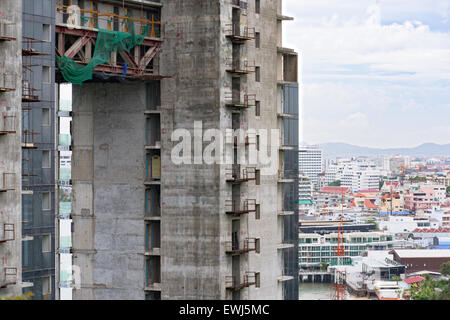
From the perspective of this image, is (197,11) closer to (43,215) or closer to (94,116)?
(94,116)

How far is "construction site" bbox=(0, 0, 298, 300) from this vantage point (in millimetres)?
52750

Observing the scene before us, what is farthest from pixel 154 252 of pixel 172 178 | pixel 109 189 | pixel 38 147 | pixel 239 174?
pixel 38 147

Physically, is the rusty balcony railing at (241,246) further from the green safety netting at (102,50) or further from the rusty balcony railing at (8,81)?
the rusty balcony railing at (8,81)

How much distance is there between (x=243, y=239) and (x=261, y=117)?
768cm

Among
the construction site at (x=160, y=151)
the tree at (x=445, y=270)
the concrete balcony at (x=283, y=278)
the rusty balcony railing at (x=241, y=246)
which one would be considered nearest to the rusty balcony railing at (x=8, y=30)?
the construction site at (x=160, y=151)

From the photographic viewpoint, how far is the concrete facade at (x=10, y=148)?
4053 cm

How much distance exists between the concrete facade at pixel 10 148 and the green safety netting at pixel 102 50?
6844 mm

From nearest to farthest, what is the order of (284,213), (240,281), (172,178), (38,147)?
(38,147), (172,178), (240,281), (284,213)

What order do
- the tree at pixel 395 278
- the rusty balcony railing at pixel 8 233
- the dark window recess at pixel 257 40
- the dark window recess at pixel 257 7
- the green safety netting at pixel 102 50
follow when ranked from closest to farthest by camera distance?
1. the rusty balcony railing at pixel 8 233
2. the green safety netting at pixel 102 50
3. the dark window recess at pixel 257 40
4. the dark window recess at pixel 257 7
5. the tree at pixel 395 278

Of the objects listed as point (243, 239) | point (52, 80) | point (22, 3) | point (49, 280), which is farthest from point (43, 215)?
point (243, 239)

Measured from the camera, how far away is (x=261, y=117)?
58.6 meters

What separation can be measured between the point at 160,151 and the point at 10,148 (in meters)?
14.7

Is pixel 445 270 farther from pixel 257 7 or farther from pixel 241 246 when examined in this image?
pixel 241 246

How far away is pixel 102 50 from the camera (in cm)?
5050
